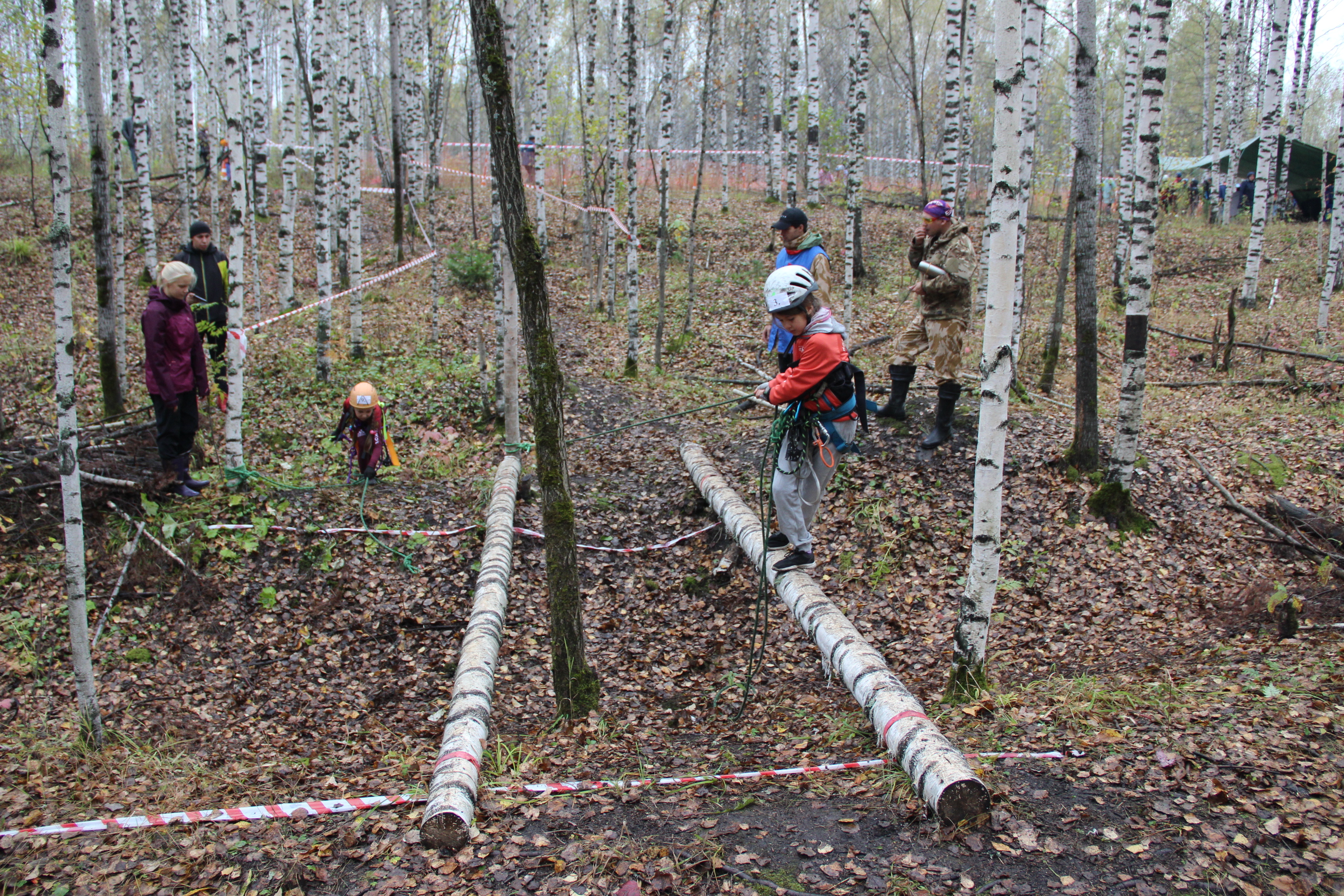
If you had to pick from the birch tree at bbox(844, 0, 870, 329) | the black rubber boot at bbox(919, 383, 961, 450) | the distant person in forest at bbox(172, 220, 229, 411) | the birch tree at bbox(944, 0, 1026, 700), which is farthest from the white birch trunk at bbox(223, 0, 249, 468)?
the birch tree at bbox(844, 0, 870, 329)

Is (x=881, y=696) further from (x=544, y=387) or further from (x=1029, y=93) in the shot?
(x=1029, y=93)

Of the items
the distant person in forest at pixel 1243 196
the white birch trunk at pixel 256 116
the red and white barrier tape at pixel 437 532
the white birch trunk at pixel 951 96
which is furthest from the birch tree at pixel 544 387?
the distant person in forest at pixel 1243 196

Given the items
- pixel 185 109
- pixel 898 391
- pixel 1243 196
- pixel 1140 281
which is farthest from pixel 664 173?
pixel 1243 196

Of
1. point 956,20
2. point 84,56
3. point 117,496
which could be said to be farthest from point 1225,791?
point 956,20

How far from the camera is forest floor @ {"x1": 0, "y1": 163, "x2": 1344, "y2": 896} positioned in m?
3.47

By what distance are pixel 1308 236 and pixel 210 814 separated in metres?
27.5

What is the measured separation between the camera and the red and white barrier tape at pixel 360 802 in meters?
3.95

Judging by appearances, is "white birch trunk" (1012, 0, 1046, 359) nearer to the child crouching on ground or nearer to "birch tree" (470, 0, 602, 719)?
the child crouching on ground

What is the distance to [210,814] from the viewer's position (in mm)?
4016

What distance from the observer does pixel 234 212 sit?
7648 mm

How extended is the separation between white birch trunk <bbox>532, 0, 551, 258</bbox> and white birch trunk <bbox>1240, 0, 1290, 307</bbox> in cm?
1385

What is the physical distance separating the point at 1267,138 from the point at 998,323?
621 inches

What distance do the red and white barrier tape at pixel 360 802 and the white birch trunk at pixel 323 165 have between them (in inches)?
313

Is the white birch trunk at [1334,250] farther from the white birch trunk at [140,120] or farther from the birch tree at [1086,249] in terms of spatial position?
the white birch trunk at [140,120]
